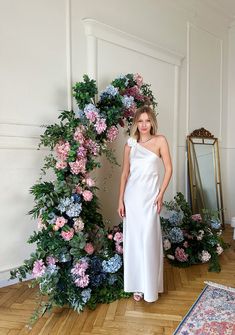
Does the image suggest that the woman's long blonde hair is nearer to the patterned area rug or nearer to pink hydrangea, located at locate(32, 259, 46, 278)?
pink hydrangea, located at locate(32, 259, 46, 278)

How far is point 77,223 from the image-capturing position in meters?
2.11

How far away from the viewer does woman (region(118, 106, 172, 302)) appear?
2.11m

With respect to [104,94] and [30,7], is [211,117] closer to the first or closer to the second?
[104,94]

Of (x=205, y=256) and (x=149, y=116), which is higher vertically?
(x=149, y=116)

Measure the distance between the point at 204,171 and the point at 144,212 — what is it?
250cm

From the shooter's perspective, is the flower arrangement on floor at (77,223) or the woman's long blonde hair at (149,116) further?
the woman's long blonde hair at (149,116)

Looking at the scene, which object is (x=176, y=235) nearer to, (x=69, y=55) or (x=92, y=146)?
(x=92, y=146)

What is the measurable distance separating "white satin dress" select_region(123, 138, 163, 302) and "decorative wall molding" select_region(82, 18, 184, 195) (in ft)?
4.24

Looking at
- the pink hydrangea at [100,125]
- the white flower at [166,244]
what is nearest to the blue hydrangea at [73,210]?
the pink hydrangea at [100,125]

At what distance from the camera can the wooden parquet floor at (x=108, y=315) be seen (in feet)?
6.04

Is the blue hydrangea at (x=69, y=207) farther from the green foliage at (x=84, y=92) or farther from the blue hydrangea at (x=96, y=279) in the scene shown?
the green foliage at (x=84, y=92)

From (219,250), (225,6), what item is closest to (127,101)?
(219,250)

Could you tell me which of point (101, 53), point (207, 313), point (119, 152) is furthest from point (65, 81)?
point (207, 313)

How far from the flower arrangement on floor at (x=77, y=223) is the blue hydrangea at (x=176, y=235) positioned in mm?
823
